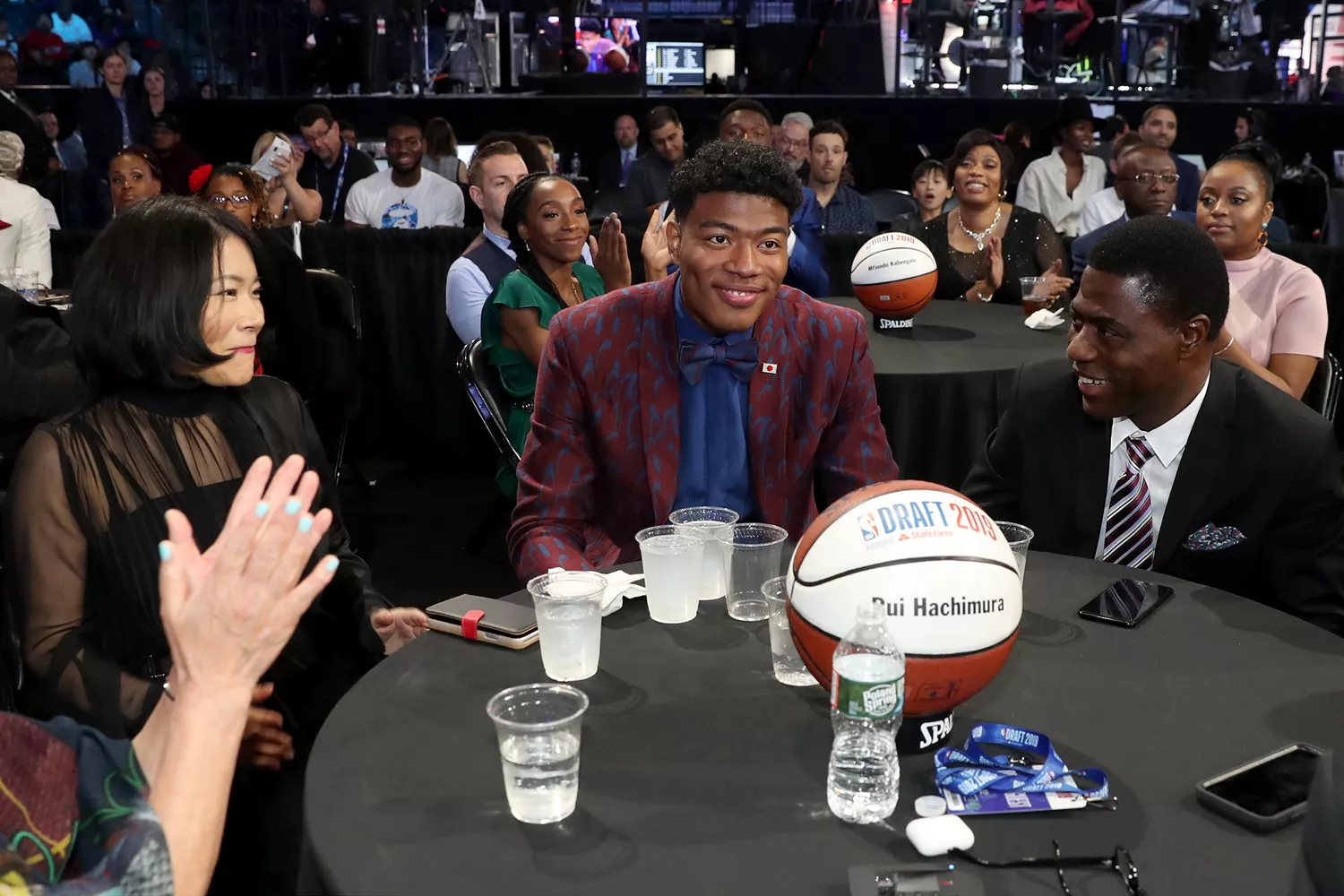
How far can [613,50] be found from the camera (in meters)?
11.5

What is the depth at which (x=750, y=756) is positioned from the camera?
5.22 feet

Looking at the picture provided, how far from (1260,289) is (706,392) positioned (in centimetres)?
249

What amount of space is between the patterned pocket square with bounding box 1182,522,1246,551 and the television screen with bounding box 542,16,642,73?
9.78m

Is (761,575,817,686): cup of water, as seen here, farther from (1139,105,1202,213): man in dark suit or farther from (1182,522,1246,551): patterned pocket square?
(1139,105,1202,213): man in dark suit

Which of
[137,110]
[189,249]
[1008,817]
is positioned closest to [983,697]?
[1008,817]

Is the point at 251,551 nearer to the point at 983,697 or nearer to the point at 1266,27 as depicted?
the point at 983,697

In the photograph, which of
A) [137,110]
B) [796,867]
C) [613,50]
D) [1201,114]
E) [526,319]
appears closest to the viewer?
[796,867]

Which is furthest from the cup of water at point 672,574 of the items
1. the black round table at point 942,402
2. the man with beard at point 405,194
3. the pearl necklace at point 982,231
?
the man with beard at point 405,194

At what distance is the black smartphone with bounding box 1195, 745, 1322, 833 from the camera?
4.60 ft

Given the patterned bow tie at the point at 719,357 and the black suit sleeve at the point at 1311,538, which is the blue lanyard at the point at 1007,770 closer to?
the black suit sleeve at the point at 1311,538

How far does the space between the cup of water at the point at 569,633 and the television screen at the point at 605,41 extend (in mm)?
10300

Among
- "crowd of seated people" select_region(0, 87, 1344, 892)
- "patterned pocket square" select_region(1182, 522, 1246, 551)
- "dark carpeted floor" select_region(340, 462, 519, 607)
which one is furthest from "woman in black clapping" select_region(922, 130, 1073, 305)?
"patterned pocket square" select_region(1182, 522, 1246, 551)

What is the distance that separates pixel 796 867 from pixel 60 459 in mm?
1528

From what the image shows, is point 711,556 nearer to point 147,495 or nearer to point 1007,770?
point 1007,770
